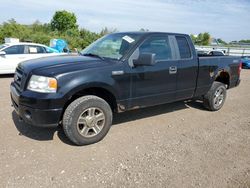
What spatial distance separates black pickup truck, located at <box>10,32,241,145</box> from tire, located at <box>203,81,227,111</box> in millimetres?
431

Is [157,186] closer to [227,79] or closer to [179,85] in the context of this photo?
[179,85]

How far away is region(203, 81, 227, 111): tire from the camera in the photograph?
232 inches

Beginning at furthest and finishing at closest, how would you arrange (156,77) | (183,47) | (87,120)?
(183,47) < (156,77) < (87,120)

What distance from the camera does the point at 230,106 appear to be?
668 centimetres

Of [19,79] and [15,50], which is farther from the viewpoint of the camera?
[15,50]

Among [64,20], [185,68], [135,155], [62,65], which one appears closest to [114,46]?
[62,65]

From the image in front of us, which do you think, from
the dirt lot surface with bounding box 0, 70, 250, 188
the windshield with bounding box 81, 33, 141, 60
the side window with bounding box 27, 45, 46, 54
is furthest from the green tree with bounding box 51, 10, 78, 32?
the dirt lot surface with bounding box 0, 70, 250, 188

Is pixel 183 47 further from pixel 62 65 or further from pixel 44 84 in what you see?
pixel 44 84

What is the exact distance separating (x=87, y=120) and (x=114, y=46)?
5.13 feet

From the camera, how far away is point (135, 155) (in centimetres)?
371

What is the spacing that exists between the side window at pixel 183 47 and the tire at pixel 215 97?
4.13 ft

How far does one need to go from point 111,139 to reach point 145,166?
98 centimetres

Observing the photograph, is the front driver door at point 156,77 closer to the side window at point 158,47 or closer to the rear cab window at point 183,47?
the side window at point 158,47

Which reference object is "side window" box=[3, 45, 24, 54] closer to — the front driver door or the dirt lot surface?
the dirt lot surface
